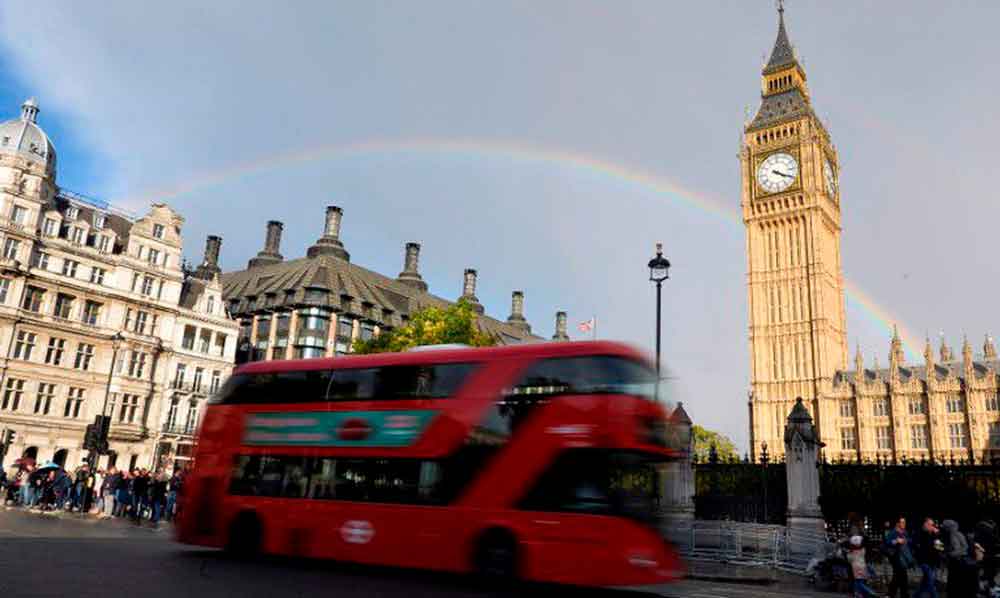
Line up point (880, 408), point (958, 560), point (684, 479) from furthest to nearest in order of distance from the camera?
point (880, 408) → point (684, 479) → point (958, 560)

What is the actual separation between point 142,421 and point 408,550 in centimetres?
4224

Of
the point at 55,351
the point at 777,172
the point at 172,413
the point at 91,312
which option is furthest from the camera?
the point at 777,172

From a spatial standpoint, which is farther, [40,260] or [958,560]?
[40,260]

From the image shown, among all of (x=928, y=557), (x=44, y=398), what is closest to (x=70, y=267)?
(x=44, y=398)

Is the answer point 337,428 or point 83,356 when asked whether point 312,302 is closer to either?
point 83,356

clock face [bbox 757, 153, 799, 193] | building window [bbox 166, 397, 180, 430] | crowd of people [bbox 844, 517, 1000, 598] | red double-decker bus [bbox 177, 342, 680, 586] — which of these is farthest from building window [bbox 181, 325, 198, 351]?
clock face [bbox 757, 153, 799, 193]

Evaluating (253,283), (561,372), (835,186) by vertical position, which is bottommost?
(561,372)

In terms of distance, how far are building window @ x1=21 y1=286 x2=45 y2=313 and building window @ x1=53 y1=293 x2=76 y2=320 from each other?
0.95 m

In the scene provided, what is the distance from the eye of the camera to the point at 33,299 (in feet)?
139

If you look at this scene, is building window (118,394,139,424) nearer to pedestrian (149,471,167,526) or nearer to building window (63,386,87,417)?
building window (63,386,87,417)

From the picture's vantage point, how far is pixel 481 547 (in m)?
11.2

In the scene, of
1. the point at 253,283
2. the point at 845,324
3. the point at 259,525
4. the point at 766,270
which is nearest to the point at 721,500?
the point at 259,525

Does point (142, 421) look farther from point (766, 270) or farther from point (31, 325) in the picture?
point (766, 270)

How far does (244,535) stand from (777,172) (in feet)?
290
